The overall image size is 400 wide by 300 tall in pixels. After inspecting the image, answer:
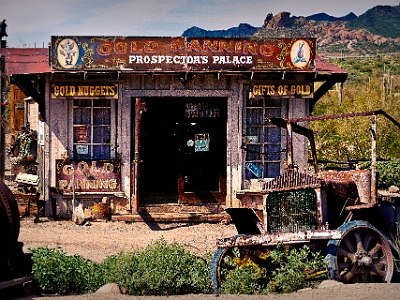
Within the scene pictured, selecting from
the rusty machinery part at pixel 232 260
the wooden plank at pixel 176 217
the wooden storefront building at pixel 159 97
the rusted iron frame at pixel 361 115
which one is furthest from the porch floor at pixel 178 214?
the rusty machinery part at pixel 232 260

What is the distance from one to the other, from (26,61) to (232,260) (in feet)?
28.5

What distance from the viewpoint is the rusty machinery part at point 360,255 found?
29.3ft

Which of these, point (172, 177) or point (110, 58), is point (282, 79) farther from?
point (172, 177)

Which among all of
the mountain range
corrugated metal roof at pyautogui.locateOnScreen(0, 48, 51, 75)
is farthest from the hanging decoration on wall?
the mountain range

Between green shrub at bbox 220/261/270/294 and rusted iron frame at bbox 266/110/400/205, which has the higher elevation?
rusted iron frame at bbox 266/110/400/205

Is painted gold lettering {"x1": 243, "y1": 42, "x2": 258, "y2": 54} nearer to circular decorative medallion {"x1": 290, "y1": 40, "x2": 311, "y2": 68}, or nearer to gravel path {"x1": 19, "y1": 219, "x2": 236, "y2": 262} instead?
circular decorative medallion {"x1": 290, "y1": 40, "x2": 311, "y2": 68}

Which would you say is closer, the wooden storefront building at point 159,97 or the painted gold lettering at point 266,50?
the wooden storefront building at point 159,97

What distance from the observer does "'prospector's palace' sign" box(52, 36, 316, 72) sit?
14.4 meters

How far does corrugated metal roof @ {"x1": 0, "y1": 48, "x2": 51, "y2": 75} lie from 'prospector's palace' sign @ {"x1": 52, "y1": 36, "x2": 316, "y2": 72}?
69 cm

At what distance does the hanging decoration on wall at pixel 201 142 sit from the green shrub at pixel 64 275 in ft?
22.6

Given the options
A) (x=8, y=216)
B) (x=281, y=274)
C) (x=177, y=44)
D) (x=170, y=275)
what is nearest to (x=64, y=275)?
(x=8, y=216)

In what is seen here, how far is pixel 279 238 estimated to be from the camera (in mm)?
9008

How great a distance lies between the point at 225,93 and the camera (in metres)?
15.1

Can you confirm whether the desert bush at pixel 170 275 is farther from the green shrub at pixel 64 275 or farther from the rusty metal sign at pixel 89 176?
the rusty metal sign at pixel 89 176
